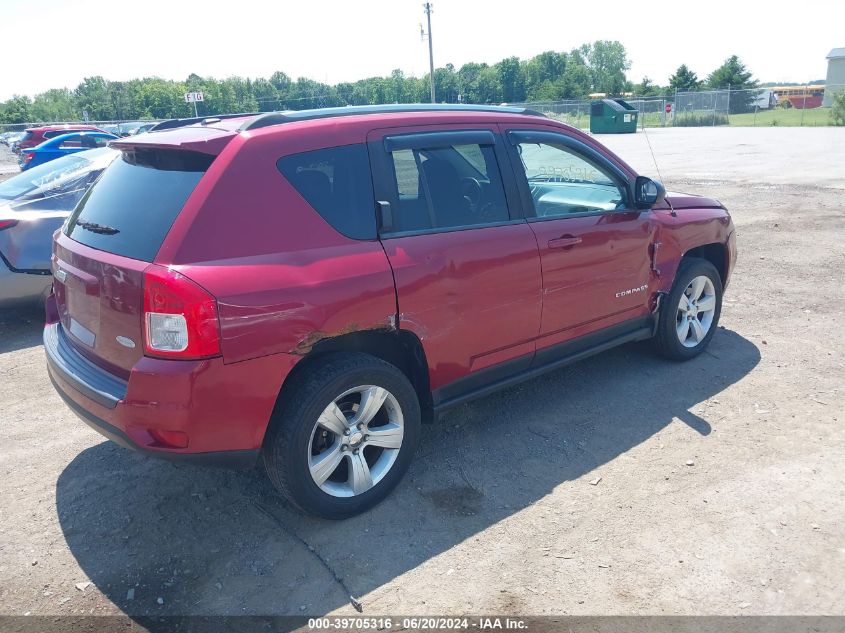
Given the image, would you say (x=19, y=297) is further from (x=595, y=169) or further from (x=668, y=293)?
(x=668, y=293)

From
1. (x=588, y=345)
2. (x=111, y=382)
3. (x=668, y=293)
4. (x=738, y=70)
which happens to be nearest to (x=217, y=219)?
(x=111, y=382)

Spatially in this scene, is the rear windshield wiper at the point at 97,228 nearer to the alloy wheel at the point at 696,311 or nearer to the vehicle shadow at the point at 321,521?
the vehicle shadow at the point at 321,521

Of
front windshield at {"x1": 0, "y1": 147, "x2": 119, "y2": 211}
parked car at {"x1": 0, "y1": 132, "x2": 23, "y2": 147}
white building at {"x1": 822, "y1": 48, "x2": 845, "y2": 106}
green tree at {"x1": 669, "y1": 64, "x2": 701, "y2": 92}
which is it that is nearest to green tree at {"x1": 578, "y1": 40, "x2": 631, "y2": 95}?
white building at {"x1": 822, "y1": 48, "x2": 845, "y2": 106}

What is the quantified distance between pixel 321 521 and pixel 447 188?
1.91m

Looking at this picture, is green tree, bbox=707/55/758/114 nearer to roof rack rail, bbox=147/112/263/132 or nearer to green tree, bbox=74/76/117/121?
green tree, bbox=74/76/117/121

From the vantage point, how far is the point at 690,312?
5262mm

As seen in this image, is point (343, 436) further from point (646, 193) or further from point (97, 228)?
point (646, 193)

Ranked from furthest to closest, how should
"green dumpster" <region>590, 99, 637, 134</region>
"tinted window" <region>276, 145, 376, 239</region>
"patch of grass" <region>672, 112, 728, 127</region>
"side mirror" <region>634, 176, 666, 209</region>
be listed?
"patch of grass" <region>672, 112, 728, 127</region> → "green dumpster" <region>590, 99, 637, 134</region> → "side mirror" <region>634, 176, 666, 209</region> → "tinted window" <region>276, 145, 376, 239</region>

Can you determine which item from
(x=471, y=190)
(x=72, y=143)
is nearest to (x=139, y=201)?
(x=471, y=190)

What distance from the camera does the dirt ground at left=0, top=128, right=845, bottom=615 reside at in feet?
9.59

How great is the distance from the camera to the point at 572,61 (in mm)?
132500

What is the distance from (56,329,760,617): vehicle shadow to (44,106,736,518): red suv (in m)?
0.26

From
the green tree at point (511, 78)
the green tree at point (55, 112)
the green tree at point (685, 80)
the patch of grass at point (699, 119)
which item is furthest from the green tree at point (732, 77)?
the green tree at point (55, 112)

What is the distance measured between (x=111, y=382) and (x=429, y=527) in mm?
1663
